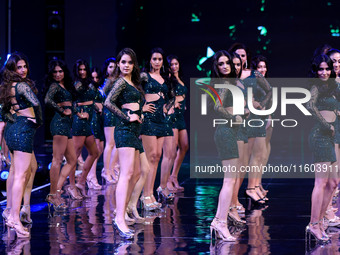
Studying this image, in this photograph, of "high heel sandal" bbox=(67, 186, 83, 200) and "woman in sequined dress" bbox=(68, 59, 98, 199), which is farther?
"woman in sequined dress" bbox=(68, 59, 98, 199)

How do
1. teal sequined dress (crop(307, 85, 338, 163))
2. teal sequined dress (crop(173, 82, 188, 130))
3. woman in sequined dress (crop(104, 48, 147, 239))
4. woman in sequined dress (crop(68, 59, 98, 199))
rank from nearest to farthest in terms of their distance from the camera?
1. teal sequined dress (crop(307, 85, 338, 163))
2. woman in sequined dress (crop(104, 48, 147, 239))
3. woman in sequined dress (crop(68, 59, 98, 199))
4. teal sequined dress (crop(173, 82, 188, 130))

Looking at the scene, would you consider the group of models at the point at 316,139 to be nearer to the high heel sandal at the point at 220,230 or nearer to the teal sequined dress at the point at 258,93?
the high heel sandal at the point at 220,230

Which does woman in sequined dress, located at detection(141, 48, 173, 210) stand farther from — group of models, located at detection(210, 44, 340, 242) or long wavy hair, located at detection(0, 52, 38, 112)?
long wavy hair, located at detection(0, 52, 38, 112)

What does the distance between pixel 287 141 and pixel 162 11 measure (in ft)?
13.1

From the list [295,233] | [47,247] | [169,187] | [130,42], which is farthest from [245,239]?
[130,42]

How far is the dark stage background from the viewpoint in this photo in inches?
535

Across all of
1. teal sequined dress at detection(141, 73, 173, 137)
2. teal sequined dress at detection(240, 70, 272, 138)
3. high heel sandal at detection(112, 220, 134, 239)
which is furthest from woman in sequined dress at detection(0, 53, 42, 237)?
teal sequined dress at detection(240, 70, 272, 138)

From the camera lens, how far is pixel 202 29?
1433 cm

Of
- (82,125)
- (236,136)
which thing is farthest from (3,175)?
(236,136)

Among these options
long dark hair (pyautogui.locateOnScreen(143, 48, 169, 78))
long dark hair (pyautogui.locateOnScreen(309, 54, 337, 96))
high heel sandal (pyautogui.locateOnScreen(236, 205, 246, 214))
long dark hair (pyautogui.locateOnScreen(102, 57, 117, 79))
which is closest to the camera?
long dark hair (pyautogui.locateOnScreen(309, 54, 337, 96))

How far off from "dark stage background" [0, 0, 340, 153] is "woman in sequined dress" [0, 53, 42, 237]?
7392 mm

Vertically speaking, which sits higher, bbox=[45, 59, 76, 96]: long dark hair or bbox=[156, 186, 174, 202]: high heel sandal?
bbox=[45, 59, 76, 96]: long dark hair

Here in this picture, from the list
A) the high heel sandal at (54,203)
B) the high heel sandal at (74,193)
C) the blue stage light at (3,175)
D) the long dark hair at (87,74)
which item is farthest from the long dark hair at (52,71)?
the blue stage light at (3,175)

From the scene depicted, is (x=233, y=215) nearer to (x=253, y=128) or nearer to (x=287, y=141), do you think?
(x=253, y=128)
